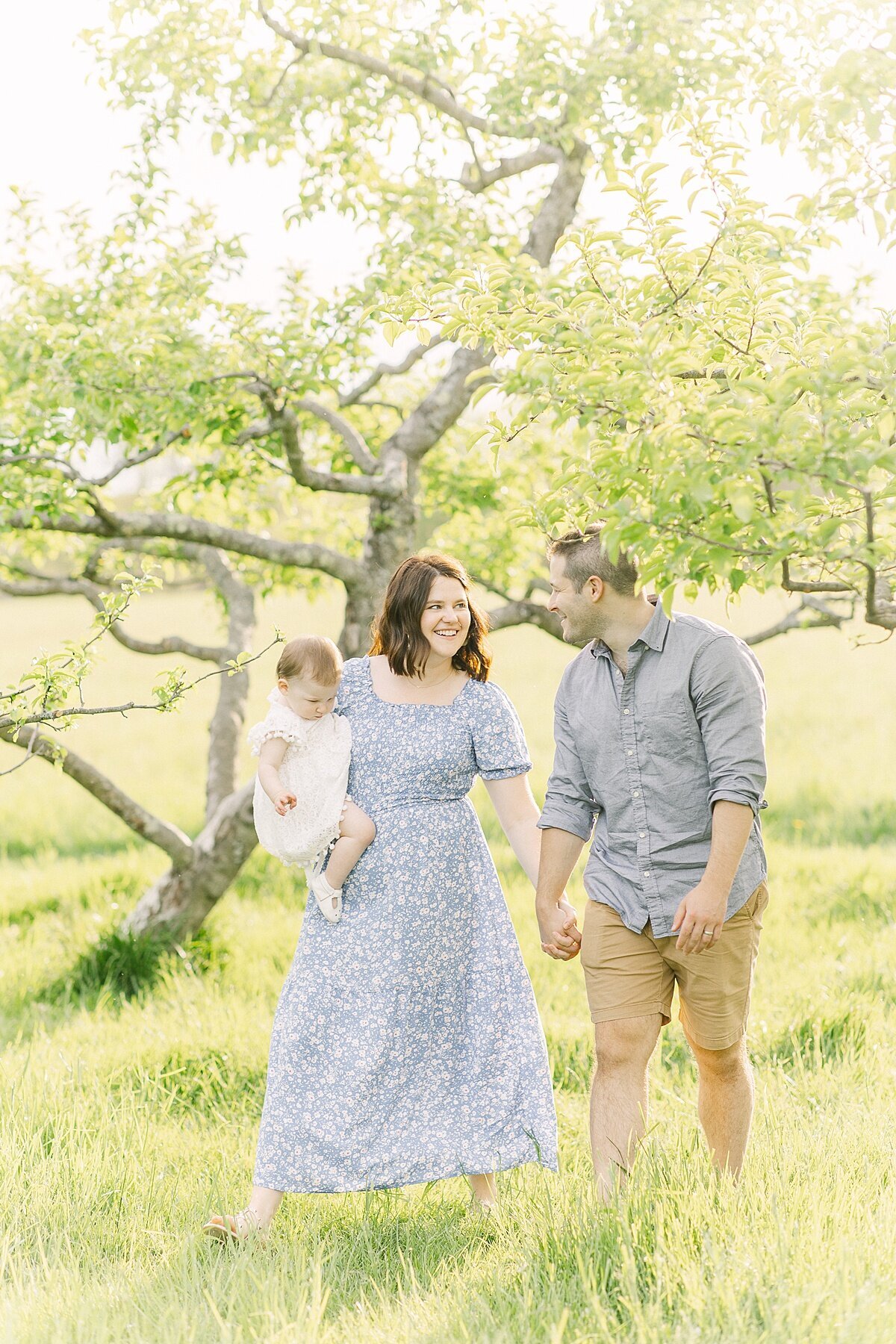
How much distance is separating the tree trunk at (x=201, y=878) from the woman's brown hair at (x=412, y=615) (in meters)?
2.83

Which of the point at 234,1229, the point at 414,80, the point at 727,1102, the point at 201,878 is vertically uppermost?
the point at 414,80

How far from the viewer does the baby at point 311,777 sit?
359 cm

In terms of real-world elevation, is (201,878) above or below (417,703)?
below

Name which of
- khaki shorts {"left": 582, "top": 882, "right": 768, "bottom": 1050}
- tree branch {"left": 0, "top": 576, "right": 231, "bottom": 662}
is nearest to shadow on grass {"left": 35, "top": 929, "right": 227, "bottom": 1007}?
tree branch {"left": 0, "top": 576, "right": 231, "bottom": 662}

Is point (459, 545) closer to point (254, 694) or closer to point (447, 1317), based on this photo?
point (447, 1317)

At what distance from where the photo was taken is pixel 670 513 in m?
2.36

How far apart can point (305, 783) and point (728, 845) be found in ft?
4.04

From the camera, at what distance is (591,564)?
10.7 feet

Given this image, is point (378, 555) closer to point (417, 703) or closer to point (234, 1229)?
point (417, 703)

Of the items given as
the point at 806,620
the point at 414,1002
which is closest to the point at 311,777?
the point at 414,1002

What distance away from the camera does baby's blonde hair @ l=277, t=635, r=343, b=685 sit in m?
3.60

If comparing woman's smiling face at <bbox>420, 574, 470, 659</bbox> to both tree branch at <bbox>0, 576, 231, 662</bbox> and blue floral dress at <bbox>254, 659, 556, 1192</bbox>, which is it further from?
tree branch at <bbox>0, 576, 231, 662</bbox>

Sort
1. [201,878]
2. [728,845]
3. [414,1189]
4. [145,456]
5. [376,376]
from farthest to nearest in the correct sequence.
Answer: [376,376] < [201,878] < [145,456] < [414,1189] < [728,845]

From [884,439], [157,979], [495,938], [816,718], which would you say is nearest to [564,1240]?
[495,938]
